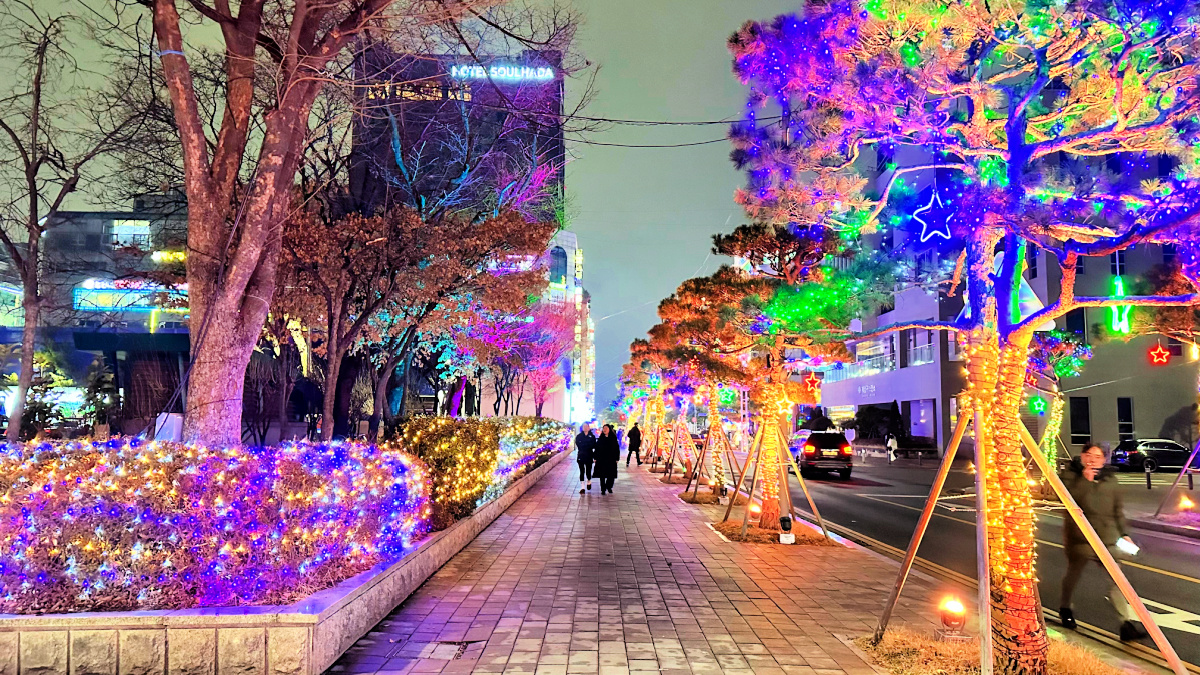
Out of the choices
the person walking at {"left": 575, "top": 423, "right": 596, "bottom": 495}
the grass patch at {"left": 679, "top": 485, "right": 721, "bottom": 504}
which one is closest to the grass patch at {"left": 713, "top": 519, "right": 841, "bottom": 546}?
the grass patch at {"left": 679, "top": 485, "right": 721, "bottom": 504}

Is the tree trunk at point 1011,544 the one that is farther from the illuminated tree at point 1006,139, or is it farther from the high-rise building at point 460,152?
the high-rise building at point 460,152

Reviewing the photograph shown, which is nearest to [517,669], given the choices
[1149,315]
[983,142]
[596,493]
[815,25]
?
[983,142]

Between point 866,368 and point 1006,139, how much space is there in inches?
1948

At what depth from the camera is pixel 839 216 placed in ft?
32.6

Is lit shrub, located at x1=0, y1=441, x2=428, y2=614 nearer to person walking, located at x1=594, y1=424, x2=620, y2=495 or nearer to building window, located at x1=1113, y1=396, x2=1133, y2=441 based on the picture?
person walking, located at x1=594, y1=424, x2=620, y2=495

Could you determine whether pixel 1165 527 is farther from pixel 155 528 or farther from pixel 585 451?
pixel 155 528

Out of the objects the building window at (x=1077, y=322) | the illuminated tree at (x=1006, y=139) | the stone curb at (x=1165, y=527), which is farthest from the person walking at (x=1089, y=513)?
the building window at (x=1077, y=322)

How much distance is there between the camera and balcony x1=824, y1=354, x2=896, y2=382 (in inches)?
1939

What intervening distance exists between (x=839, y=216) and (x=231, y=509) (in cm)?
757

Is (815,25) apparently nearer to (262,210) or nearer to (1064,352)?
(262,210)

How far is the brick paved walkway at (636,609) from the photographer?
5.82 m

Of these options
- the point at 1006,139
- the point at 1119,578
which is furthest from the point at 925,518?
the point at 1006,139

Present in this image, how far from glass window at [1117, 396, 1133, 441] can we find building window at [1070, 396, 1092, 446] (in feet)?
4.30

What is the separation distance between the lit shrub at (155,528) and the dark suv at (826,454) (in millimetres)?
23130
